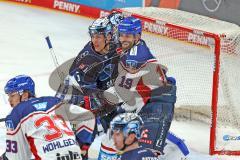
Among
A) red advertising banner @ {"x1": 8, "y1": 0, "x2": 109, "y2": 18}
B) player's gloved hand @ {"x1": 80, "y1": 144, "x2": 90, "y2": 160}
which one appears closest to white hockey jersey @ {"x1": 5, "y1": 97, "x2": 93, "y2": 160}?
player's gloved hand @ {"x1": 80, "y1": 144, "x2": 90, "y2": 160}

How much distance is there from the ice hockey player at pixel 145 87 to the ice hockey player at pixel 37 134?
4.21 feet

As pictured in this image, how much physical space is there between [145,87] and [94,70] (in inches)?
21.3

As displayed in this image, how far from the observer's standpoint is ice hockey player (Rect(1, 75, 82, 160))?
4.83 m

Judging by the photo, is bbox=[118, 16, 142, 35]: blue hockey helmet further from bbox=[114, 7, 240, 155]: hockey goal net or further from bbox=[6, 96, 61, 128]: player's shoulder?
bbox=[6, 96, 61, 128]: player's shoulder

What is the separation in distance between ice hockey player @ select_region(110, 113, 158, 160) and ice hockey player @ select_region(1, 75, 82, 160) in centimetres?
46

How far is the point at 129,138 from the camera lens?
14.6 feet

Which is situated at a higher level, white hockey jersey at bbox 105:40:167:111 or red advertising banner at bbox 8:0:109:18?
white hockey jersey at bbox 105:40:167:111

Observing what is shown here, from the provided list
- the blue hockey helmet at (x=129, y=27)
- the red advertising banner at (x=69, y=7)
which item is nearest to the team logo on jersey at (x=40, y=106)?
the blue hockey helmet at (x=129, y=27)

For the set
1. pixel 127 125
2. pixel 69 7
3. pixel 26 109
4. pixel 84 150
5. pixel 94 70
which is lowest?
pixel 69 7

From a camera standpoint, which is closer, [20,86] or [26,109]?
[26,109]

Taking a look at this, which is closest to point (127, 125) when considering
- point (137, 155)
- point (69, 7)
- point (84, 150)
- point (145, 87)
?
point (137, 155)

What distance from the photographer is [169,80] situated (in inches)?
247

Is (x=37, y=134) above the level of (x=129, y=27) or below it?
below

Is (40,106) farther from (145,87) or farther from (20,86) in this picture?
(145,87)
